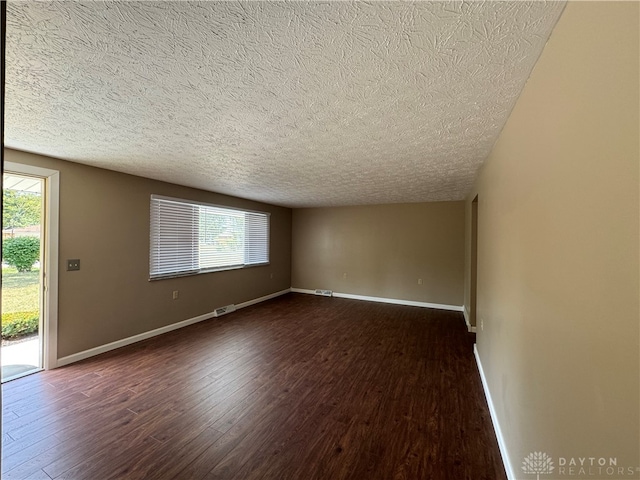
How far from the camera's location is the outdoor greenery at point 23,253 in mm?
2838

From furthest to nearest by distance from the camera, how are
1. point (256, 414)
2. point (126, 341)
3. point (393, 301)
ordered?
point (393, 301), point (126, 341), point (256, 414)

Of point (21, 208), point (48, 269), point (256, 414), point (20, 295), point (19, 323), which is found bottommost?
point (256, 414)

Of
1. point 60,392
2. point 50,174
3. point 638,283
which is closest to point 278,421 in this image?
point 60,392

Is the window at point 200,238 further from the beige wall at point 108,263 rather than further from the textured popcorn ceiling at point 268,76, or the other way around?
the textured popcorn ceiling at point 268,76

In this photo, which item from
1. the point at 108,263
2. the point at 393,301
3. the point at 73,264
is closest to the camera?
the point at 73,264

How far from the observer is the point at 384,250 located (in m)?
6.00

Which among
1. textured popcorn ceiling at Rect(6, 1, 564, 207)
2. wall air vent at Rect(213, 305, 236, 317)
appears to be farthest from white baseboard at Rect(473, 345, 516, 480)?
wall air vent at Rect(213, 305, 236, 317)

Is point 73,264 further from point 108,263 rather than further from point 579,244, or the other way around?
point 579,244

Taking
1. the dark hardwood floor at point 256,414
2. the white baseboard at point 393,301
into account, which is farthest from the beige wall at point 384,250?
the dark hardwood floor at point 256,414

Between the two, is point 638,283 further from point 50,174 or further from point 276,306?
point 276,306

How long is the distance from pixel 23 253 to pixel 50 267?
38cm

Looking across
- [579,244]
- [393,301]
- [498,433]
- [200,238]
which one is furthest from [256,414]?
[393,301]

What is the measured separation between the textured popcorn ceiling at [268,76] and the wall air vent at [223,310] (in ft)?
9.78

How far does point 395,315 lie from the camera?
16.3ft
